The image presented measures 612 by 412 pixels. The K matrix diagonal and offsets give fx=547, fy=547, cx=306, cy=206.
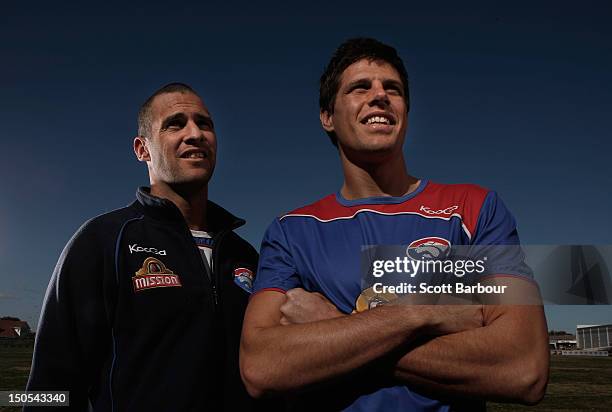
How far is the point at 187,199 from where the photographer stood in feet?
15.9

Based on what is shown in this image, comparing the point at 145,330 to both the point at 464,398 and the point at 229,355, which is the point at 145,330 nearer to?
the point at 229,355

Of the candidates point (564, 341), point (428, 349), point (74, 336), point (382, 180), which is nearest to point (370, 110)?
point (382, 180)

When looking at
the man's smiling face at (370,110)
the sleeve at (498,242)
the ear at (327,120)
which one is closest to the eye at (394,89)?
the man's smiling face at (370,110)

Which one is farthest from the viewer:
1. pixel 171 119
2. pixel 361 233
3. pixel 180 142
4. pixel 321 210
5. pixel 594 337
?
pixel 594 337

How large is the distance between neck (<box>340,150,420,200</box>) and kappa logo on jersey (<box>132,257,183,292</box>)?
155cm

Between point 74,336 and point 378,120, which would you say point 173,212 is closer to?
point 74,336

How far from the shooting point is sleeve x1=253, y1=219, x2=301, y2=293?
10.9 feet

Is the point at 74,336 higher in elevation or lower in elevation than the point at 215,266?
lower

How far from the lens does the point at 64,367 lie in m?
4.10

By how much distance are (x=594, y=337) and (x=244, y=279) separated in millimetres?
143661

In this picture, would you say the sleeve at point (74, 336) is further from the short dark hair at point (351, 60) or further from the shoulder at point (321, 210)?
the short dark hair at point (351, 60)

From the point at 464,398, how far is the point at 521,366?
34 cm

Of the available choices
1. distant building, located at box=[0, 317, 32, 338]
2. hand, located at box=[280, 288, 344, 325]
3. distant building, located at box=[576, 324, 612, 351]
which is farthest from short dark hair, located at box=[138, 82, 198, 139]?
distant building, located at box=[576, 324, 612, 351]

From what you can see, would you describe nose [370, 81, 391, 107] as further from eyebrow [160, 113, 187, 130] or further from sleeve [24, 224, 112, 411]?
sleeve [24, 224, 112, 411]
